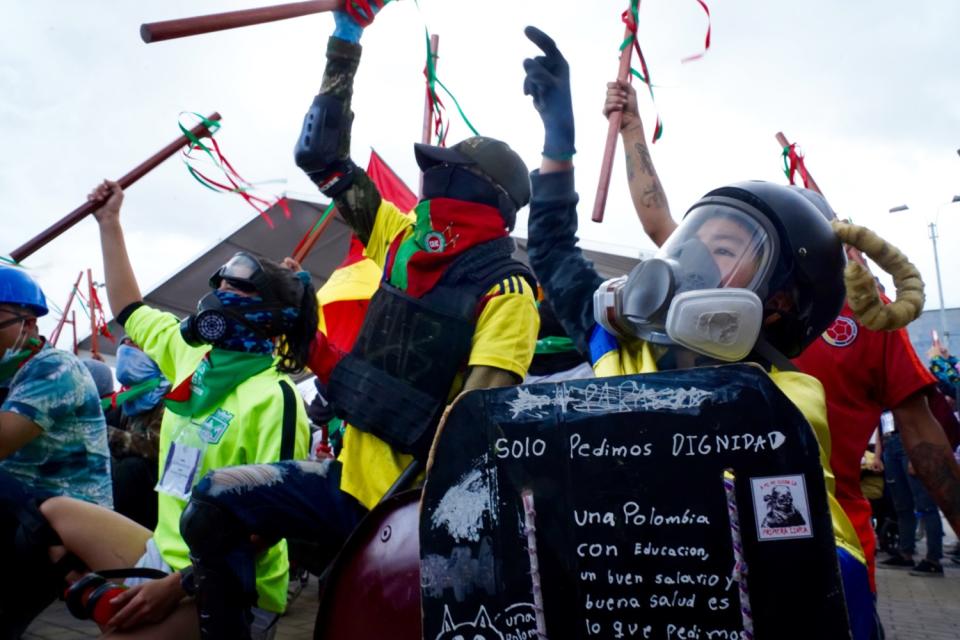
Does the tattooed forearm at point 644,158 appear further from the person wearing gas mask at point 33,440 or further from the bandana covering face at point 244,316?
the person wearing gas mask at point 33,440

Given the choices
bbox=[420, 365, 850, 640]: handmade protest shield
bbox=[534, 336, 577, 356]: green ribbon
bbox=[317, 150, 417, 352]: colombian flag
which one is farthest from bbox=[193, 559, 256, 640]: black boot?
bbox=[317, 150, 417, 352]: colombian flag

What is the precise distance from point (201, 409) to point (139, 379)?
2.81 meters

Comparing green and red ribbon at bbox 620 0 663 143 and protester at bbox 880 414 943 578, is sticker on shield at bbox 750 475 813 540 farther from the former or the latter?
protester at bbox 880 414 943 578

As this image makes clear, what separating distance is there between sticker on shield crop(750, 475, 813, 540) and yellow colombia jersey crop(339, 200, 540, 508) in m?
1.36

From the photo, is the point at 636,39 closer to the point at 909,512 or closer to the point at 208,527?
the point at 208,527

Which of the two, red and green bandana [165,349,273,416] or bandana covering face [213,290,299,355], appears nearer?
bandana covering face [213,290,299,355]

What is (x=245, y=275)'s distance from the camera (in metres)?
2.85

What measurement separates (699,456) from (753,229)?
0.83 metres

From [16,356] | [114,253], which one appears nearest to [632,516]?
[114,253]

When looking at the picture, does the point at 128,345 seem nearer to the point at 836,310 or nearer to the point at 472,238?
the point at 472,238

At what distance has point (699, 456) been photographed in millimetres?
1256

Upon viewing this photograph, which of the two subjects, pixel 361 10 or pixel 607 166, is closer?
pixel 361 10

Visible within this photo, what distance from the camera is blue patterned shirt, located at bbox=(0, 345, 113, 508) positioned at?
3562 mm

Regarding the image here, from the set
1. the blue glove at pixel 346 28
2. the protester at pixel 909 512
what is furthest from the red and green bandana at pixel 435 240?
the protester at pixel 909 512
